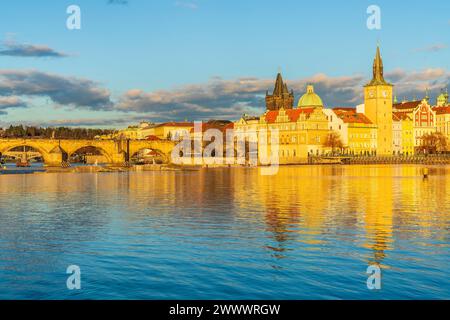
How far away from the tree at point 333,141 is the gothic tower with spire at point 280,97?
41078 millimetres

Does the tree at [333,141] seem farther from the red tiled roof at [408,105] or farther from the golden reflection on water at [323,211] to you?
the golden reflection on water at [323,211]

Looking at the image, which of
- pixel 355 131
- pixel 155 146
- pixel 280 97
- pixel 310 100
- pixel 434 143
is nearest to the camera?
pixel 155 146

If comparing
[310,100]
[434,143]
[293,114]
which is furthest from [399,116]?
[293,114]

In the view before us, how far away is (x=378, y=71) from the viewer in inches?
5448

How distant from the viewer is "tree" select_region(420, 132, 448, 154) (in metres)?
135

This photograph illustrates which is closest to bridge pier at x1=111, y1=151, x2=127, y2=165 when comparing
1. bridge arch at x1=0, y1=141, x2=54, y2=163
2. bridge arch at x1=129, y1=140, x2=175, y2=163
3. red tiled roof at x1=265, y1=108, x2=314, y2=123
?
bridge arch at x1=129, y1=140, x2=175, y2=163

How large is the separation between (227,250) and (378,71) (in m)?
127

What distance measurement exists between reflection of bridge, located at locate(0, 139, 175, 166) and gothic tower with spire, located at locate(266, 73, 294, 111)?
51.9 m

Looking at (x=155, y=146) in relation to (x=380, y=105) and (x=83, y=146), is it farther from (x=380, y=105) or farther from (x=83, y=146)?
(x=380, y=105)

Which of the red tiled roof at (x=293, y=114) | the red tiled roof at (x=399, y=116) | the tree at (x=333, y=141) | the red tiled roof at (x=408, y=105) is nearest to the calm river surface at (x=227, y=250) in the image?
the tree at (x=333, y=141)

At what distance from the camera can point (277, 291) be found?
13.4 m

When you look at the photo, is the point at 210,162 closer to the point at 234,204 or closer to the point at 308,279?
the point at 234,204

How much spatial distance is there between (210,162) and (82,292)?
4303 inches

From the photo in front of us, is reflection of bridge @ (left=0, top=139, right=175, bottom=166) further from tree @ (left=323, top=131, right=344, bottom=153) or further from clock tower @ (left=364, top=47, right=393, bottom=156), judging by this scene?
clock tower @ (left=364, top=47, right=393, bottom=156)
